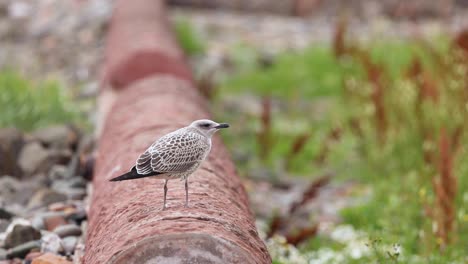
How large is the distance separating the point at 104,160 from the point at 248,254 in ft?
5.15

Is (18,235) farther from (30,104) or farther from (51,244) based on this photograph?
(30,104)

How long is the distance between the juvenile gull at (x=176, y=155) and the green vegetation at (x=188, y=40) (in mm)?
6187

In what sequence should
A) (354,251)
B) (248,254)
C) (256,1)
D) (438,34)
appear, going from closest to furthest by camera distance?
(248,254) < (354,251) < (438,34) < (256,1)

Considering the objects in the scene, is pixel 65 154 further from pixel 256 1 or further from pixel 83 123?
pixel 256 1

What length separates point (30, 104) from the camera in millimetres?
6027

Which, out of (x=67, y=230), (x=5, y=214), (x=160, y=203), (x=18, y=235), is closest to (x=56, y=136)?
(x=5, y=214)

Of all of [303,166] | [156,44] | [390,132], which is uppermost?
[156,44]

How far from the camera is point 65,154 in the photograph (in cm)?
541

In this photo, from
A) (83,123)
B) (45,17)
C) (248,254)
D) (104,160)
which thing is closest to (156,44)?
→ (83,123)

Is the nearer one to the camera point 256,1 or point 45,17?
point 45,17

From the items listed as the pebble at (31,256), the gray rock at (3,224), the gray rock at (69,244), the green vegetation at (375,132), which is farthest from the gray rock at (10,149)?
the green vegetation at (375,132)

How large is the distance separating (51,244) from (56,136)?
1922 millimetres

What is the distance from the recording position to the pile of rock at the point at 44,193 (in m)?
3.83

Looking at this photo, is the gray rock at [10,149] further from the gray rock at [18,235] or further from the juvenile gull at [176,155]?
the juvenile gull at [176,155]
